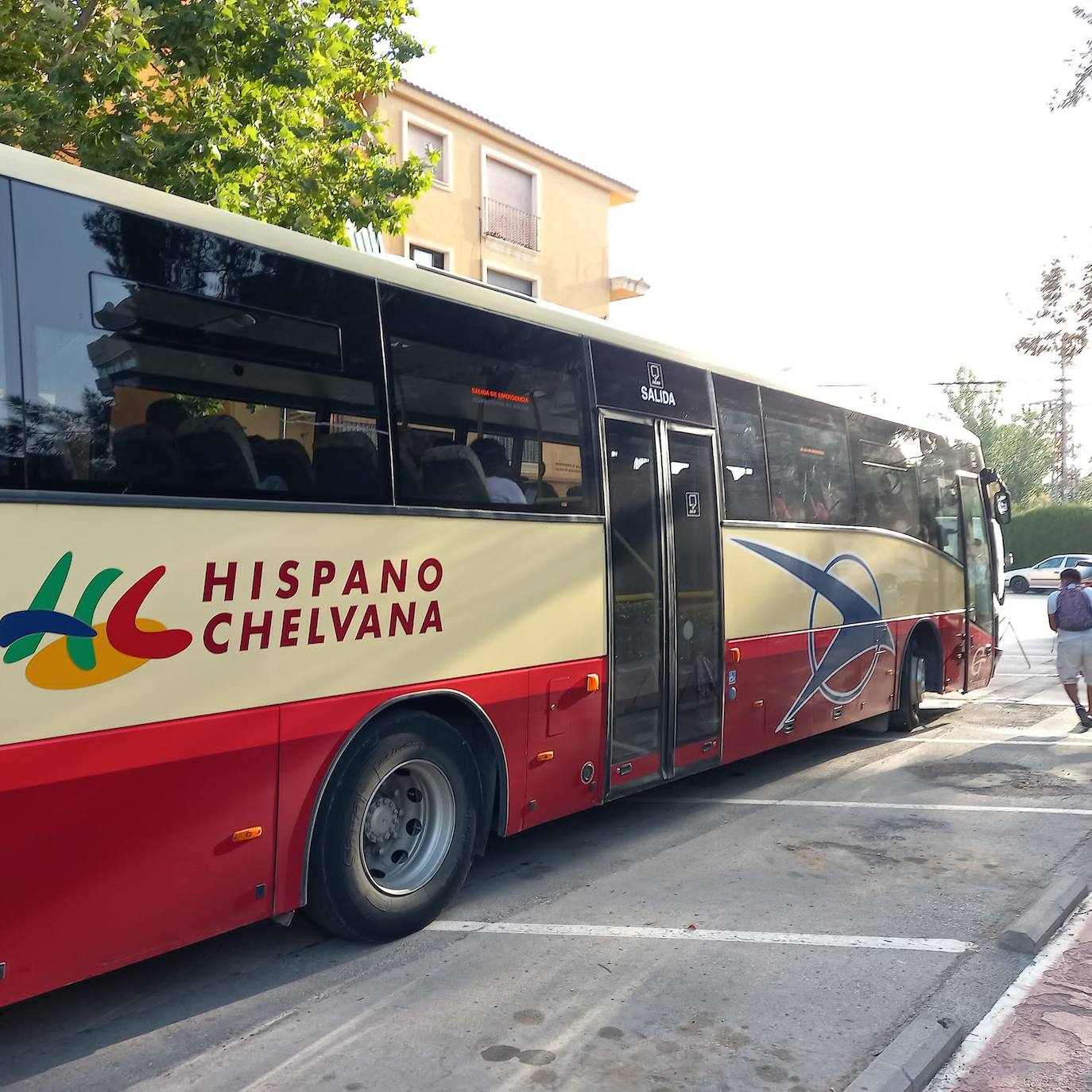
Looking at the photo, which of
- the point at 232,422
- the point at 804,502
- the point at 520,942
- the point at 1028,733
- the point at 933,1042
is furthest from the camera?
the point at 1028,733

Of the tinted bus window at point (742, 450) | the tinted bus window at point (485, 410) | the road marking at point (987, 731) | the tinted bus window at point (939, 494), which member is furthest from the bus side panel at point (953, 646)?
the tinted bus window at point (485, 410)

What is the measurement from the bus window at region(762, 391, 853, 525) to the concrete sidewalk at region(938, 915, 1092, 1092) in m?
4.43

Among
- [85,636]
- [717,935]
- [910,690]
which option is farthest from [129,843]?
[910,690]

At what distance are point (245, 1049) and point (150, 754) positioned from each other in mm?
1213

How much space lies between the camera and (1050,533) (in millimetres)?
43844

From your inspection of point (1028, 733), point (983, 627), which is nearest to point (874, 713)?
point (1028, 733)

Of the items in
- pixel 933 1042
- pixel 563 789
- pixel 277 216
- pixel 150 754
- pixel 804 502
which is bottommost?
pixel 933 1042

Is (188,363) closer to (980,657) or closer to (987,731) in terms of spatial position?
(987,731)

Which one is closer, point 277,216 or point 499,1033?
point 499,1033

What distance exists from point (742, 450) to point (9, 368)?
18.3 feet

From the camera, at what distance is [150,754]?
3938 millimetres

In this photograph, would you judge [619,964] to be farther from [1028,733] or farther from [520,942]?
[1028,733]

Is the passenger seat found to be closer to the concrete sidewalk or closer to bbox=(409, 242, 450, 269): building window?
the concrete sidewalk

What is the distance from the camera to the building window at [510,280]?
2442cm
